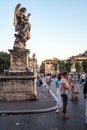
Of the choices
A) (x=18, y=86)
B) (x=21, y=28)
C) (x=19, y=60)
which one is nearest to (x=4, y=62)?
(x=21, y=28)

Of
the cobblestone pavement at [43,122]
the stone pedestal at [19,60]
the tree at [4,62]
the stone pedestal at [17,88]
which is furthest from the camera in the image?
the tree at [4,62]

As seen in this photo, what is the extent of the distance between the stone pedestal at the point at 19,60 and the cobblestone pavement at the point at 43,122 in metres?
6.37

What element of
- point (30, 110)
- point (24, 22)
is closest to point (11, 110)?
point (30, 110)

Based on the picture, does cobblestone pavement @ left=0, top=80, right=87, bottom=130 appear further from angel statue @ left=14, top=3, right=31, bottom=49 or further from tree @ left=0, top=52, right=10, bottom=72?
tree @ left=0, top=52, right=10, bottom=72

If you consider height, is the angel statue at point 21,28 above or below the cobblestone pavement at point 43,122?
above

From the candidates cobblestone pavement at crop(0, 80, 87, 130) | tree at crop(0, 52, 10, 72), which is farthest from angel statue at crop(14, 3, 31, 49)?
tree at crop(0, 52, 10, 72)

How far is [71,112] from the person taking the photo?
1427 cm

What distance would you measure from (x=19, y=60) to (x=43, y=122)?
875cm

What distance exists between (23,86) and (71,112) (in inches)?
204

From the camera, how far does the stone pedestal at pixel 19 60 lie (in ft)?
65.3

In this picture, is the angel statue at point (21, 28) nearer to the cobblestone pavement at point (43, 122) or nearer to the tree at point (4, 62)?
the cobblestone pavement at point (43, 122)

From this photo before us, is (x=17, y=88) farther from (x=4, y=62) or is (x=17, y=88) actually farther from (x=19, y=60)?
(x=4, y=62)

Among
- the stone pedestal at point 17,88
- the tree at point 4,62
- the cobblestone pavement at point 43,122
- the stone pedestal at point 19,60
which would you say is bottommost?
the cobblestone pavement at point 43,122

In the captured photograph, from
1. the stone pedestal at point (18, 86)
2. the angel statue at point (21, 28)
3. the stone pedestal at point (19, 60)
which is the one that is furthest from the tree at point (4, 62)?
the stone pedestal at point (18, 86)
